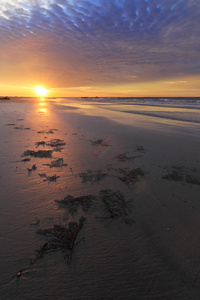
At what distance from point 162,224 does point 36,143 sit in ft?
20.9

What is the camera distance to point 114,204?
11.0 ft

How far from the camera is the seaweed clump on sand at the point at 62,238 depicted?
2.32 m

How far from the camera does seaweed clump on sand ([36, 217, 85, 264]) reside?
2324mm

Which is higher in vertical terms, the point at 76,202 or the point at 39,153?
the point at 39,153

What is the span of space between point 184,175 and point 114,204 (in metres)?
2.62

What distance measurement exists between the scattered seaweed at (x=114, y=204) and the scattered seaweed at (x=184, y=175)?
5.76ft

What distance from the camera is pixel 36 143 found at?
7230mm

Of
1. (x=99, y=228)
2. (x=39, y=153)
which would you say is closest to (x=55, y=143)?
(x=39, y=153)

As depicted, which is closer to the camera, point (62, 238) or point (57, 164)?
point (62, 238)

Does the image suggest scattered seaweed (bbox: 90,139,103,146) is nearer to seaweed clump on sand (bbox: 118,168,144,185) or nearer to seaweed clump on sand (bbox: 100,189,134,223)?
seaweed clump on sand (bbox: 118,168,144,185)

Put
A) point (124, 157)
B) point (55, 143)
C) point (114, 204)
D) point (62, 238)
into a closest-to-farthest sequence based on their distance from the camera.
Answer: point (62, 238)
point (114, 204)
point (124, 157)
point (55, 143)

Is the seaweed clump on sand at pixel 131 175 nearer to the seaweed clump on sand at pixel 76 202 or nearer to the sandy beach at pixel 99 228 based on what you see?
the sandy beach at pixel 99 228

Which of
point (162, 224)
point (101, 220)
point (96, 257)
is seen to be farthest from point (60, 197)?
point (162, 224)

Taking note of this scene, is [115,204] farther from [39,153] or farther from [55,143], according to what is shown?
[55,143]
